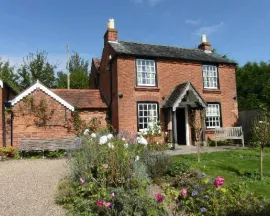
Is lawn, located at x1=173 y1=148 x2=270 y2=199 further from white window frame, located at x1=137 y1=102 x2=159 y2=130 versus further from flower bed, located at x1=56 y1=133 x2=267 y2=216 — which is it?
white window frame, located at x1=137 y1=102 x2=159 y2=130

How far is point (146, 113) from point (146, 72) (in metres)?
2.70

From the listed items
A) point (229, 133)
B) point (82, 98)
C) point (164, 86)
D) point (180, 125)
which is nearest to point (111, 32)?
point (82, 98)

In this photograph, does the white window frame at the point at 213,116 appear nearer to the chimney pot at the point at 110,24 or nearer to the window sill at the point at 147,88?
the window sill at the point at 147,88

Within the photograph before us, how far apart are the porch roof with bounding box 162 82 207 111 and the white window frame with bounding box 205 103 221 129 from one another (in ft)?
7.05

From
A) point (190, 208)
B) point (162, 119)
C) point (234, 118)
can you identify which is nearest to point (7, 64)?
point (162, 119)

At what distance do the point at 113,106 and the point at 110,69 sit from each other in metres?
2.64

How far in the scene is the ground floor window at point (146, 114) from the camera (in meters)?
18.7

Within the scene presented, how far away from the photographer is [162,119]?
19172mm

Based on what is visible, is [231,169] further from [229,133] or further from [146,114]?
[229,133]

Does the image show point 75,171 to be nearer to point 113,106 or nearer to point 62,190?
point 62,190

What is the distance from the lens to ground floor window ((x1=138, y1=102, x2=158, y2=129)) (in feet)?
61.5

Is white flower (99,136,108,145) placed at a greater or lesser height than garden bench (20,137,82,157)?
greater

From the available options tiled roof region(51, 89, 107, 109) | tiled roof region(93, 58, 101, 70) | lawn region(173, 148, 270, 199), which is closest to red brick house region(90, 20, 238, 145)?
tiled roof region(51, 89, 107, 109)

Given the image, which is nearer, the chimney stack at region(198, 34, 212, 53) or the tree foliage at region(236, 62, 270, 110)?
the chimney stack at region(198, 34, 212, 53)
